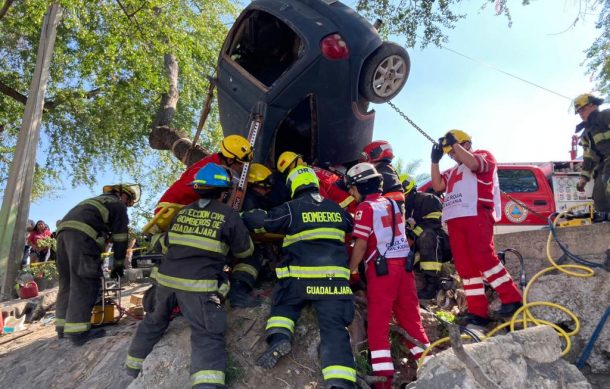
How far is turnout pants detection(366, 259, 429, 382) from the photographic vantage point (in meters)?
3.25

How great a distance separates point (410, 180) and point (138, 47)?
5.91 metres

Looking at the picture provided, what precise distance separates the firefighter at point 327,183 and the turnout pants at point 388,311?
3.00ft

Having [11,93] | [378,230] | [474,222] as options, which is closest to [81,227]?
[378,230]

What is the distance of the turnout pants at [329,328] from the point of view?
9.55ft

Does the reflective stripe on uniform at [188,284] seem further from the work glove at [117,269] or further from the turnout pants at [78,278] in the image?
the work glove at [117,269]

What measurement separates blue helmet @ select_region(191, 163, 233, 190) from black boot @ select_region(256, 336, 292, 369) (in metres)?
1.30

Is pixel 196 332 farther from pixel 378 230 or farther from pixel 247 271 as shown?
pixel 378 230

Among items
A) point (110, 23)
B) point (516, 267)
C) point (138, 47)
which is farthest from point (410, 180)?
point (110, 23)

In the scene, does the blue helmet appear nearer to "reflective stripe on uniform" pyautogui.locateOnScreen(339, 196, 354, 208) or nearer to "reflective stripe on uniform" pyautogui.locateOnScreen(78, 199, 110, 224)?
"reflective stripe on uniform" pyautogui.locateOnScreen(339, 196, 354, 208)

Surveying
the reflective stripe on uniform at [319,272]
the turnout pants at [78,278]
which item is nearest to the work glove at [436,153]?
the reflective stripe on uniform at [319,272]

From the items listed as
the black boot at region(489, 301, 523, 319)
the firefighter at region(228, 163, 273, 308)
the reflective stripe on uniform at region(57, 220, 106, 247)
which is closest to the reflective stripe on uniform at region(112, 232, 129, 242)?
the reflective stripe on uniform at region(57, 220, 106, 247)

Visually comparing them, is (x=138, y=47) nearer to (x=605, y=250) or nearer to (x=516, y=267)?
(x=516, y=267)

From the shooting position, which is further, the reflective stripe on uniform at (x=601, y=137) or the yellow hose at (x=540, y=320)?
the reflective stripe on uniform at (x=601, y=137)

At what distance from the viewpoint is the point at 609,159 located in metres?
4.21
